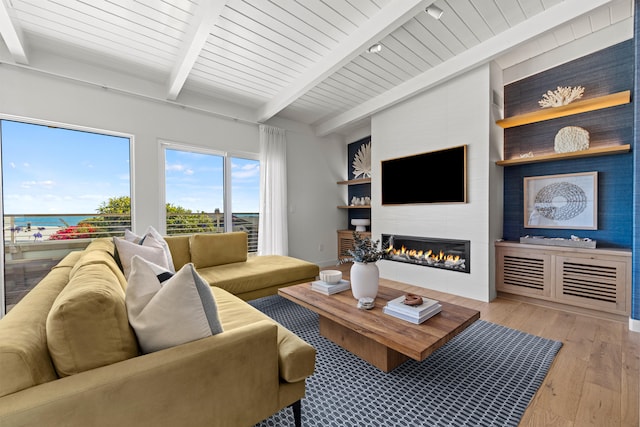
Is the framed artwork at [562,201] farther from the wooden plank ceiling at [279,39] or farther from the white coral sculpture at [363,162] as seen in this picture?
the white coral sculpture at [363,162]

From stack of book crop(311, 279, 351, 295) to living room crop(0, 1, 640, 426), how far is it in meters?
1.75

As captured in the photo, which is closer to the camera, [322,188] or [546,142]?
[546,142]

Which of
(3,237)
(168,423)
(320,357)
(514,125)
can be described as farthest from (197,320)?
(514,125)

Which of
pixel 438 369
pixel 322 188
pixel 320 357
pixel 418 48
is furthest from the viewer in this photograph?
pixel 322 188

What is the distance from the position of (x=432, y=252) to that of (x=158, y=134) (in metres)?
3.82

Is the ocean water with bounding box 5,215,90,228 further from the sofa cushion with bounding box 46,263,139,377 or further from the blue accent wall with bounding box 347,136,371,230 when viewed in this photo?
the blue accent wall with bounding box 347,136,371,230

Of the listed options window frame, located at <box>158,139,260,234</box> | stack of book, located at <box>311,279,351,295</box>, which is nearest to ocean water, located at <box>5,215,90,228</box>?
window frame, located at <box>158,139,260,234</box>

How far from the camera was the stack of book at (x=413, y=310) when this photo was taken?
62.6 inches

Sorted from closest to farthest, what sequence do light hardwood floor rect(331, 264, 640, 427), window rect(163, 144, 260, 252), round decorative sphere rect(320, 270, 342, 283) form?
1. light hardwood floor rect(331, 264, 640, 427)
2. round decorative sphere rect(320, 270, 342, 283)
3. window rect(163, 144, 260, 252)

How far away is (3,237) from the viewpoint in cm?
253

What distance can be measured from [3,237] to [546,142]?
570 centimetres

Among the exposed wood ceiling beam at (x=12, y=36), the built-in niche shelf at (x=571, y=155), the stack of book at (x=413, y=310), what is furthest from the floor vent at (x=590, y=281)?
the exposed wood ceiling beam at (x=12, y=36)

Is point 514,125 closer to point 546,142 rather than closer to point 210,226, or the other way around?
point 546,142

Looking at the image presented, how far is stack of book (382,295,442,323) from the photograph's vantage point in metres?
1.59
